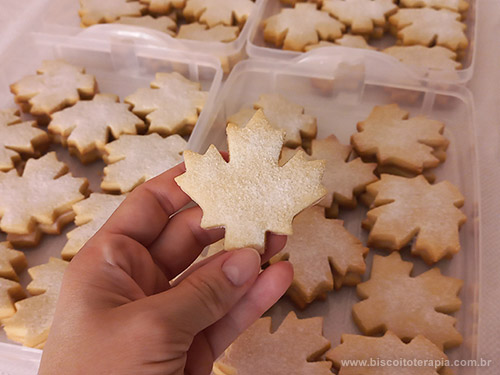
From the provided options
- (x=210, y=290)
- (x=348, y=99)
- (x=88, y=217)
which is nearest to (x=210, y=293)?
(x=210, y=290)

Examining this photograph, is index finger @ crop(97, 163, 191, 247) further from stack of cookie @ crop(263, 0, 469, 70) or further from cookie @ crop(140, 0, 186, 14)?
cookie @ crop(140, 0, 186, 14)

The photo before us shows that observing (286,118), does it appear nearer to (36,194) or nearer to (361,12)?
(361,12)

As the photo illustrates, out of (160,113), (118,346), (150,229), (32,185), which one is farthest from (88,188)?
(118,346)

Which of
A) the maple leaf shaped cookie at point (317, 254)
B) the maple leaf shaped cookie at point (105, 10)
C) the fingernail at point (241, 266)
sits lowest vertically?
the maple leaf shaped cookie at point (317, 254)

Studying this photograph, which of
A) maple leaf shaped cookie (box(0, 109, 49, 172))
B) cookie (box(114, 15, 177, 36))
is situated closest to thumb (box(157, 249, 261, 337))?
maple leaf shaped cookie (box(0, 109, 49, 172))

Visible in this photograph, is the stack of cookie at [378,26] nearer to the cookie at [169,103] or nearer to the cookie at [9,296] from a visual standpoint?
the cookie at [169,103]

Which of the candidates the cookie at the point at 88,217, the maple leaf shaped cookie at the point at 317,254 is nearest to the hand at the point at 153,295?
the maple leaf shaped cookie at the point at 317,254
